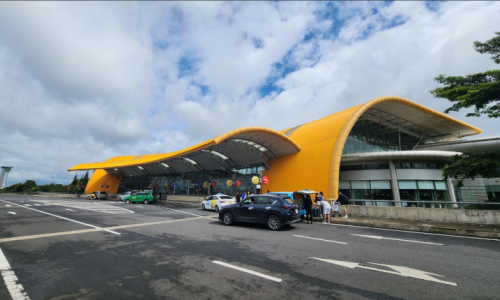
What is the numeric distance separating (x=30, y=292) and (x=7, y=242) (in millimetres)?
5400

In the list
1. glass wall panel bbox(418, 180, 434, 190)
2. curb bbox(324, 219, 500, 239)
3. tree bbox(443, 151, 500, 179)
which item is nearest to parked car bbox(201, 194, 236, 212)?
curb bbox(324, 219, 500, 239)

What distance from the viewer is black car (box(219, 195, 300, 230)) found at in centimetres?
980

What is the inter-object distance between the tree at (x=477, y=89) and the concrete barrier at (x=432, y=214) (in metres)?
5.46

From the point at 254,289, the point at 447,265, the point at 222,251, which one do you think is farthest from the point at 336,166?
the point at 254,289

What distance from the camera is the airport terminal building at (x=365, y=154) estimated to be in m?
21.2

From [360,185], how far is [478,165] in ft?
44.5

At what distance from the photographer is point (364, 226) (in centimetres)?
1134

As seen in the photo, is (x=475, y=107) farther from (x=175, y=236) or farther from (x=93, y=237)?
(x=93, y=237)

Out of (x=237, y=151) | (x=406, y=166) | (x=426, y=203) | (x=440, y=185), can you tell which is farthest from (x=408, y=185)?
(x=237, y=151)

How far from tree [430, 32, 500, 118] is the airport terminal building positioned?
786cm

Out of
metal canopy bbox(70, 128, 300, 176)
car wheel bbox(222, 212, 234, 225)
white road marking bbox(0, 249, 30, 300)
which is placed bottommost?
white road marking bbox(0, 249, 30, 300)

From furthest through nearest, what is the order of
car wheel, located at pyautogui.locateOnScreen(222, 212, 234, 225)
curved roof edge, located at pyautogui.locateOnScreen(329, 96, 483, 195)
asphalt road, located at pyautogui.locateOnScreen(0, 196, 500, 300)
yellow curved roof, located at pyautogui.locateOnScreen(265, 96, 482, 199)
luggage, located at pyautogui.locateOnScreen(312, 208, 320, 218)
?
yellow curved roof, located at pyautogui.locateOnScreen(265, 96, 482, 199) → curved roof edge, located at pyautogui.locateOnScreen(329, 96, 483, 195) → luggage, located at pyautogui.locateOnScreen(312, 208, 320, 218) → car wheel, located at pyautogui.locateOnScreen(222, 212, 234, 225) → asphalt road, located at pyautogui.locateOnScreen(0, 196, 500, 300)

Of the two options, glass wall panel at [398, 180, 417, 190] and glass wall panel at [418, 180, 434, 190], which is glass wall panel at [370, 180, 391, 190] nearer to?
glass wall panel at [398, 180, 417, 190]

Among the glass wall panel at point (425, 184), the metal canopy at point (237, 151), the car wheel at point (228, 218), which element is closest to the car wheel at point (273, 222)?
the car wheel at point (228, 218)
